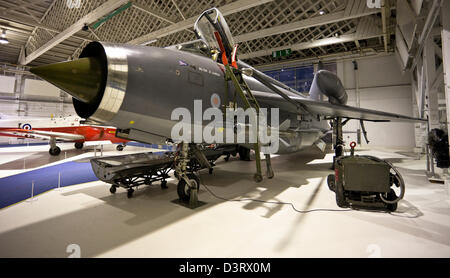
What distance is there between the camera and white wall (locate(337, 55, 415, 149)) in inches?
565

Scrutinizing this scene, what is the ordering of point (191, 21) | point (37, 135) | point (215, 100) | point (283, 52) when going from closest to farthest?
point (215, 100)
point (37, 135)
point (191, 21)
point (283, 52)

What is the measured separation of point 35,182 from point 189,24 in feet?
30.0

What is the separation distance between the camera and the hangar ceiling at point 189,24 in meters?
9.66

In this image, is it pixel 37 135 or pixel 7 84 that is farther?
pixel 7 84

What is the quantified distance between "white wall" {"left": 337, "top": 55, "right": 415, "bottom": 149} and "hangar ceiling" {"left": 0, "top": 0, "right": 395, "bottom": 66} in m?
1.37

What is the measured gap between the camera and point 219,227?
99.9 inches

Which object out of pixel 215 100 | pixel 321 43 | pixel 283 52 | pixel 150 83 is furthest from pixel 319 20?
pixel 150 83

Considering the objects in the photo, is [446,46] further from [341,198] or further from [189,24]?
[189,24]

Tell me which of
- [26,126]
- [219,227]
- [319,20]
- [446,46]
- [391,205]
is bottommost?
[219,227]

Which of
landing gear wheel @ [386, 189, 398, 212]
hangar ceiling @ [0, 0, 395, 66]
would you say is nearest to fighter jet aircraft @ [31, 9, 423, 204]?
landing gear wheel @ [386, 189, 398, 212]

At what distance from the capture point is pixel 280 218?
2.81m

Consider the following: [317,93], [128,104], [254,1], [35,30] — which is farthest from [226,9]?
[35,30]
